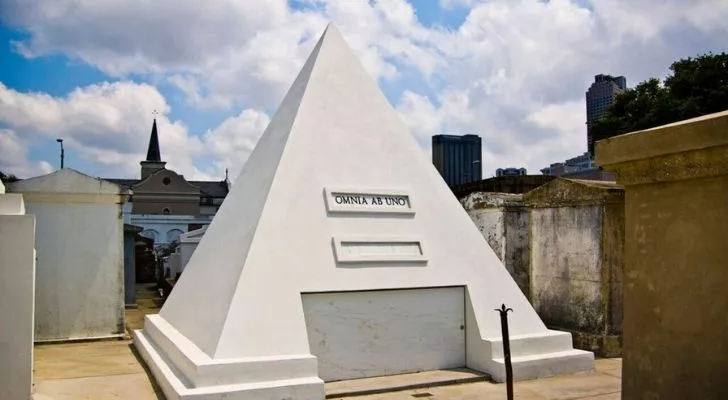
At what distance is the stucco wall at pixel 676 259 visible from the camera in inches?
85.1

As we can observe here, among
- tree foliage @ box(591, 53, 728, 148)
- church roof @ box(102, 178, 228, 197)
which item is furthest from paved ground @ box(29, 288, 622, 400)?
church roof @ box(102, 178, 228, 197)

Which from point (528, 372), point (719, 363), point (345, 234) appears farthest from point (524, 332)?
point (719, 363)

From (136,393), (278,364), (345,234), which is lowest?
(136,393)

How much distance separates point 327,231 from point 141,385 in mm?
2916

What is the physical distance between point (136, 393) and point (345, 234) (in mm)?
3065

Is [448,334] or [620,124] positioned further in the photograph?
[620,124]

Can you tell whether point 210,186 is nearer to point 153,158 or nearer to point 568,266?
point 153,158

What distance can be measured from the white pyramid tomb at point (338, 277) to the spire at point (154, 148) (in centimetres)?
5652

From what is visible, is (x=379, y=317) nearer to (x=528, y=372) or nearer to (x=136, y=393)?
(x=528, y=372)

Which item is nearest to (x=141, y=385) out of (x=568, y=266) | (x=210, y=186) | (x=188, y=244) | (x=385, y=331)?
(x=385, y=331)

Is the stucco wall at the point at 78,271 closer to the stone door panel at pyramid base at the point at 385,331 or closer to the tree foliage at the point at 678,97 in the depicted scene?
the stone door panel at pyramid base at the point at 385,331

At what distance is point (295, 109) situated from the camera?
28.2ft

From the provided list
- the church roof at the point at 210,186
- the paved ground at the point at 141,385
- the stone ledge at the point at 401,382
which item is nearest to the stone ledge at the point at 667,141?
the paved ground at the point at 141,385

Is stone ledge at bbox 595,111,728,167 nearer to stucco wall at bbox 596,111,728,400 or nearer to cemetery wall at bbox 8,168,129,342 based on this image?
stucco wall at bbox 596,111,728,400
